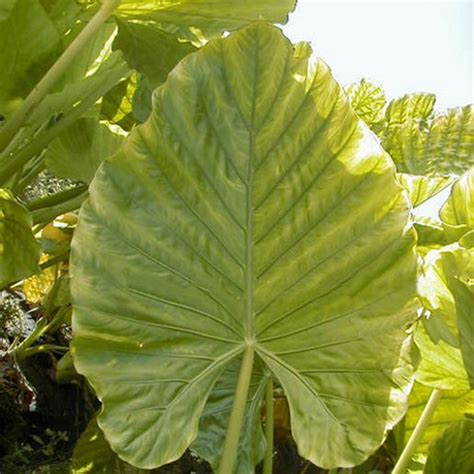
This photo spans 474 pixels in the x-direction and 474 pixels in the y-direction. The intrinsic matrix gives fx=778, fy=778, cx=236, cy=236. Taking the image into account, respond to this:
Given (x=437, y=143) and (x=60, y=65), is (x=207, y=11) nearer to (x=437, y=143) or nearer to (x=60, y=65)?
(x=60, y=65)

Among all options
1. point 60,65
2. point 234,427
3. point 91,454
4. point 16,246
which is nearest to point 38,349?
point 91,454

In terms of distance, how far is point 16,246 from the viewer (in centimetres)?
79

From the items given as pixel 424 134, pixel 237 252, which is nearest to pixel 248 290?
pixel 237 252

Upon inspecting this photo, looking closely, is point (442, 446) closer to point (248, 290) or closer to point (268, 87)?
point (248, 290)

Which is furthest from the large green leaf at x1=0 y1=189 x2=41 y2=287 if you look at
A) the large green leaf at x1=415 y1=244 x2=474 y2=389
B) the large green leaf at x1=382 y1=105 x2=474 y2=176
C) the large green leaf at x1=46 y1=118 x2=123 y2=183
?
the large green leaf at x1=382 y1=105 x2=474 y2=176

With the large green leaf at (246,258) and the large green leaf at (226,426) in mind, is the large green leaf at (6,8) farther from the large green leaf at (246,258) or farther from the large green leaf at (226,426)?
the large green leaf at (226,426)

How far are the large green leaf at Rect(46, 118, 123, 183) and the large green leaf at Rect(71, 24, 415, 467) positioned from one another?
0.43 m

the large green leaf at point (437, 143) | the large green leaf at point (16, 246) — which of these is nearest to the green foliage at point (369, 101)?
the large green leaf at point (437, 143)

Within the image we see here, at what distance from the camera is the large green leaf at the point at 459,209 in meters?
0.81

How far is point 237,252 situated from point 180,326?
8 cm

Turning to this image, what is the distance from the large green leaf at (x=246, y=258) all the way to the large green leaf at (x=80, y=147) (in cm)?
43

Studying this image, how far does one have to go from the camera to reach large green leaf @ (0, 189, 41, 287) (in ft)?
2.50

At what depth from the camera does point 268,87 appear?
0.61 metres

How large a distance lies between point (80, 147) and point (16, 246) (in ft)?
→ 0.94
